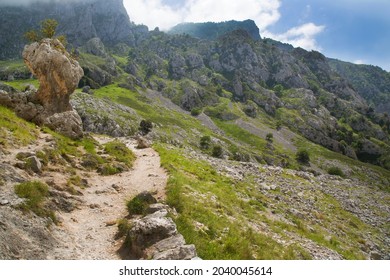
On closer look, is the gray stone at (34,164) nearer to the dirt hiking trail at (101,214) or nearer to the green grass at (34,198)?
the dirt hiking trail at (101,214)

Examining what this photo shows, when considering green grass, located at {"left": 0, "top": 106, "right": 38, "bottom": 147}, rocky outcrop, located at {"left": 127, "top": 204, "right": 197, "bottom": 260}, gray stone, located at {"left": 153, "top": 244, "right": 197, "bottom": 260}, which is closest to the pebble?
rocky outcrop, located at {"left": 127, "top": 204, "right": 197, "bottom": 260}

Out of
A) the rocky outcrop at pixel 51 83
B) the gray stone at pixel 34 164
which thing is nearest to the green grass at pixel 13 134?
the gray stone at pixel 34 164

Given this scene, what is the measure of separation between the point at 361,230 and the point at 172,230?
33.4 meters

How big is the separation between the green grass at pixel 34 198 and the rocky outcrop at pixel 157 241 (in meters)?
4.71

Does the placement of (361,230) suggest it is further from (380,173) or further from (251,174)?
(380,173)

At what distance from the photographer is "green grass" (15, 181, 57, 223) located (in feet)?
52.0

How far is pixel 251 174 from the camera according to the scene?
50594 millimetres

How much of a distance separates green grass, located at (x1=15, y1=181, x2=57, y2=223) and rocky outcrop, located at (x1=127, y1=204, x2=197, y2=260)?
→ 15.5ft

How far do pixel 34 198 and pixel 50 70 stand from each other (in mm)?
37324

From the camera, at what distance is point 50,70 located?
48.5 m

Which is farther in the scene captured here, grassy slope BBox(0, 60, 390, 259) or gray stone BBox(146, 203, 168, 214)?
gray stone BBox(146, 203, 168, 214)

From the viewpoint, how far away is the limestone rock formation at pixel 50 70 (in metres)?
48.0

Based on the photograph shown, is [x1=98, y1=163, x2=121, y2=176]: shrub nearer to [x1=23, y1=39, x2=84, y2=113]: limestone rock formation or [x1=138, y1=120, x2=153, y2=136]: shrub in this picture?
[x1=23, y1=39, x2=84, y2=113]: limestone rock formation

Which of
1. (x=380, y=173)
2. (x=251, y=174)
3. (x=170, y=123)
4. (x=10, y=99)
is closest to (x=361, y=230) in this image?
(x=251, y=174)
